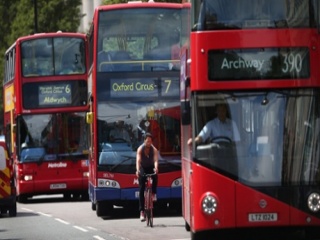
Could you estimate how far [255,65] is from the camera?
1700cm

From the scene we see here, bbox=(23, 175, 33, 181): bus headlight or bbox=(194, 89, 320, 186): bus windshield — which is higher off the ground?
bbox=(194, 89, 320, 186): bus windshield

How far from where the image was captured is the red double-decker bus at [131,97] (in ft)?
88.7

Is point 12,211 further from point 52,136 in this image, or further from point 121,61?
point 52,136

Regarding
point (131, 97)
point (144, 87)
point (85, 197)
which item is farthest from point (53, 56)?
point (131, 97)

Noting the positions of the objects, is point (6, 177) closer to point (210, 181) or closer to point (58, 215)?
point (58, 215)

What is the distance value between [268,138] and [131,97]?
1058cm

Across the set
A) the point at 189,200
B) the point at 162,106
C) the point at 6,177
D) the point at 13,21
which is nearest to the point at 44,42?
the point at 6,177

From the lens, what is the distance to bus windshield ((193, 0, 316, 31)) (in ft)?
55.9

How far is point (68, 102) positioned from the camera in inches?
1468

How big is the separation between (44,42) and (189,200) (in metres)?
20.7

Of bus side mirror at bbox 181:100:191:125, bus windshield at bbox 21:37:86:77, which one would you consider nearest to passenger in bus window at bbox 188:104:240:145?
bus side mirror at bbox 181:100:191:125

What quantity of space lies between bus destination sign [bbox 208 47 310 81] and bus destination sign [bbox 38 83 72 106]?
20.1 meters

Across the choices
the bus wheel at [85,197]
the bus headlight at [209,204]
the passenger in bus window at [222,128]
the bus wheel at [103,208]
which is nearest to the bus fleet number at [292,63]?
the passenger in bus window at [222,128]

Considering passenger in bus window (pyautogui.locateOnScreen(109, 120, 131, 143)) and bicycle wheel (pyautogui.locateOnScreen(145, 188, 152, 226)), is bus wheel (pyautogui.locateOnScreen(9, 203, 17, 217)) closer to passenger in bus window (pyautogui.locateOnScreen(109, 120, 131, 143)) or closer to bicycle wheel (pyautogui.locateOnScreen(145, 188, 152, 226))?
passenger in bus window (pyautogui.locateOnScreen(109, 120, 131, 143))
